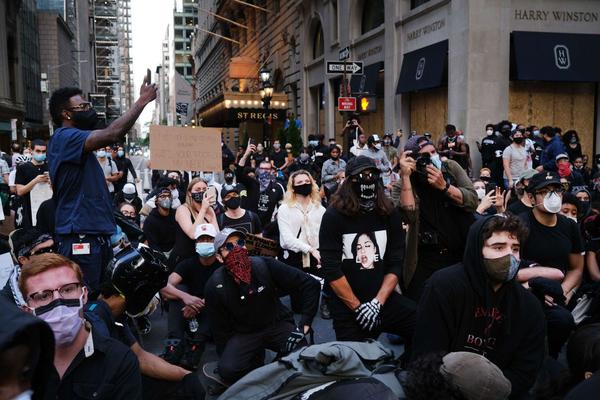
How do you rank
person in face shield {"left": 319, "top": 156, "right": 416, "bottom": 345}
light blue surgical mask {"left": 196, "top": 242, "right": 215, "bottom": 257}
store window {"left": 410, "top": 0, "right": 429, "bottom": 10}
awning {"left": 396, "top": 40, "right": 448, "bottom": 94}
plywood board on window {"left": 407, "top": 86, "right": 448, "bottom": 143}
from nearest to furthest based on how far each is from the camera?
1. person in face shield {"left": 319, "top": 156, "right": 416, "bottom": 345}
2. light blue surgical mask {"left": 196, "top": 242, "right": 215, "bottom": 257}
3. awning {"left": 396, "top": 40, "right": 448, "bottom": 94}
4. plywood board on window {"left": 407, "top": 86, "right": 448, "bottom": 143}
5. store window {"left": 410, "top": 0, "right": 429, "bottom": 10}

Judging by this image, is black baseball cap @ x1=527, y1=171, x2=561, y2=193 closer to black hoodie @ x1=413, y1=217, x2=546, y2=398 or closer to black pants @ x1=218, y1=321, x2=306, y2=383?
black hoodie @ x1=413, y1=217, x2=546, y2=398

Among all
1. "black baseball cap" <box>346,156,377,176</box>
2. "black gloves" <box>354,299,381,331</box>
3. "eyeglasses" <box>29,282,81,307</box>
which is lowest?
"black gloves" <box>354,299,381,331</box>

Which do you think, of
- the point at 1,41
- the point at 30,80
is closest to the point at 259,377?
the point at 1,41

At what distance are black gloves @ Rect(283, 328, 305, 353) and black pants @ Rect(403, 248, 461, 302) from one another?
1045 millimetres

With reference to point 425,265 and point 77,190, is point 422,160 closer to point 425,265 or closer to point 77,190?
point 425,265

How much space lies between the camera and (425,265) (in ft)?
16.2

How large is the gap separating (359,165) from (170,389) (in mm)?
2232

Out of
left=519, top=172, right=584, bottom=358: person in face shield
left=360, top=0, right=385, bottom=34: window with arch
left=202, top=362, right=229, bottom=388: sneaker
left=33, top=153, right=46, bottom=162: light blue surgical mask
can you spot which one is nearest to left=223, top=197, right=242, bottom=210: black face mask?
left=202, top=362, right=229, bottom=388: sneaker

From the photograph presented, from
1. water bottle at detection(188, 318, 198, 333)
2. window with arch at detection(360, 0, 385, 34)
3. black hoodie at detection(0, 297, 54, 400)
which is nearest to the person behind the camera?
black hoodie at detection(0, 297, 54, 400)

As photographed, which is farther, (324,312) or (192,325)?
(324,312)

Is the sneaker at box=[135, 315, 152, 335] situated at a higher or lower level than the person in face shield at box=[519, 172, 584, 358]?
lower

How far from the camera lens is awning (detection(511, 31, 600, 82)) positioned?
606 inches

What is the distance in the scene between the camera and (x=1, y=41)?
147 ft

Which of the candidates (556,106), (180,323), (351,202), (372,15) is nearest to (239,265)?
(351,202)
